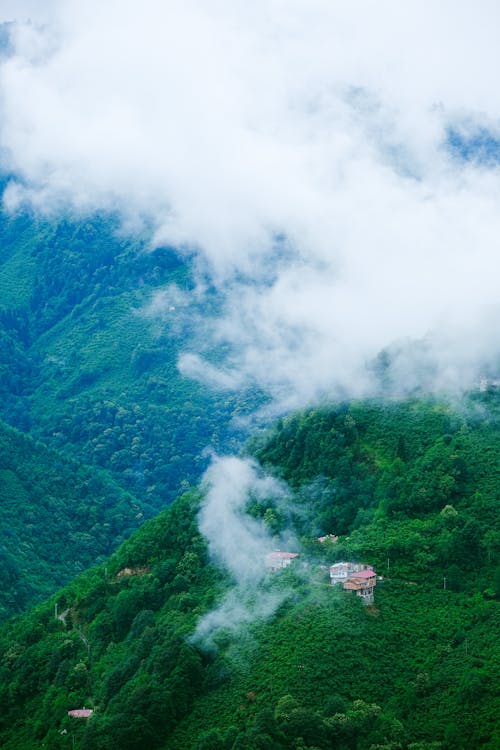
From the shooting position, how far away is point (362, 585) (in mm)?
65375

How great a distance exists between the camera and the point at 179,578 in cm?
7375

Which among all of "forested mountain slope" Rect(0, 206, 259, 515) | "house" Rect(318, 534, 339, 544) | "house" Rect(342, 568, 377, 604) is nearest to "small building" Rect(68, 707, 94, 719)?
"house" Rect(342, 568, 377, 604)

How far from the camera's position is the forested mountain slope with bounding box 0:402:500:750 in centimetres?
5684

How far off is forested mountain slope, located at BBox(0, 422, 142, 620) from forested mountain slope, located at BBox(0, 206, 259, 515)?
20.5ft

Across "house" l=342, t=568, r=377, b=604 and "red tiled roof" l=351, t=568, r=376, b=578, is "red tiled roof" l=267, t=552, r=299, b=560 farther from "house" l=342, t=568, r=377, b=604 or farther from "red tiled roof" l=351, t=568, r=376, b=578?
"house" l=342, t=568, r=377, b=604

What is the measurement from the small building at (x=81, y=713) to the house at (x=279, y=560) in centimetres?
1394

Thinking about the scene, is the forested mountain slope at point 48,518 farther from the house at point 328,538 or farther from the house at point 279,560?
the house at point 328,538

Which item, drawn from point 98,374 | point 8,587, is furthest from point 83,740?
point 98,374

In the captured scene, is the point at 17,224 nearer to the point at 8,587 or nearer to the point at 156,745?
the point at 8,587

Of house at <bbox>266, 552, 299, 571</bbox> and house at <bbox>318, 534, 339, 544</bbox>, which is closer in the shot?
house at <bbox>266, 552, 299, 571</bbox>

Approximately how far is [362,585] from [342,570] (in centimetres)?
213

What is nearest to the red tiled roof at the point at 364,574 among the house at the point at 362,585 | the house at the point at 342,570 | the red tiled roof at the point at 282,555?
the house at the point at 362,585

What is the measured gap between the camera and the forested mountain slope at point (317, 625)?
186 ft

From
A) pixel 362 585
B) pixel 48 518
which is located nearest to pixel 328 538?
pixel 362 585
